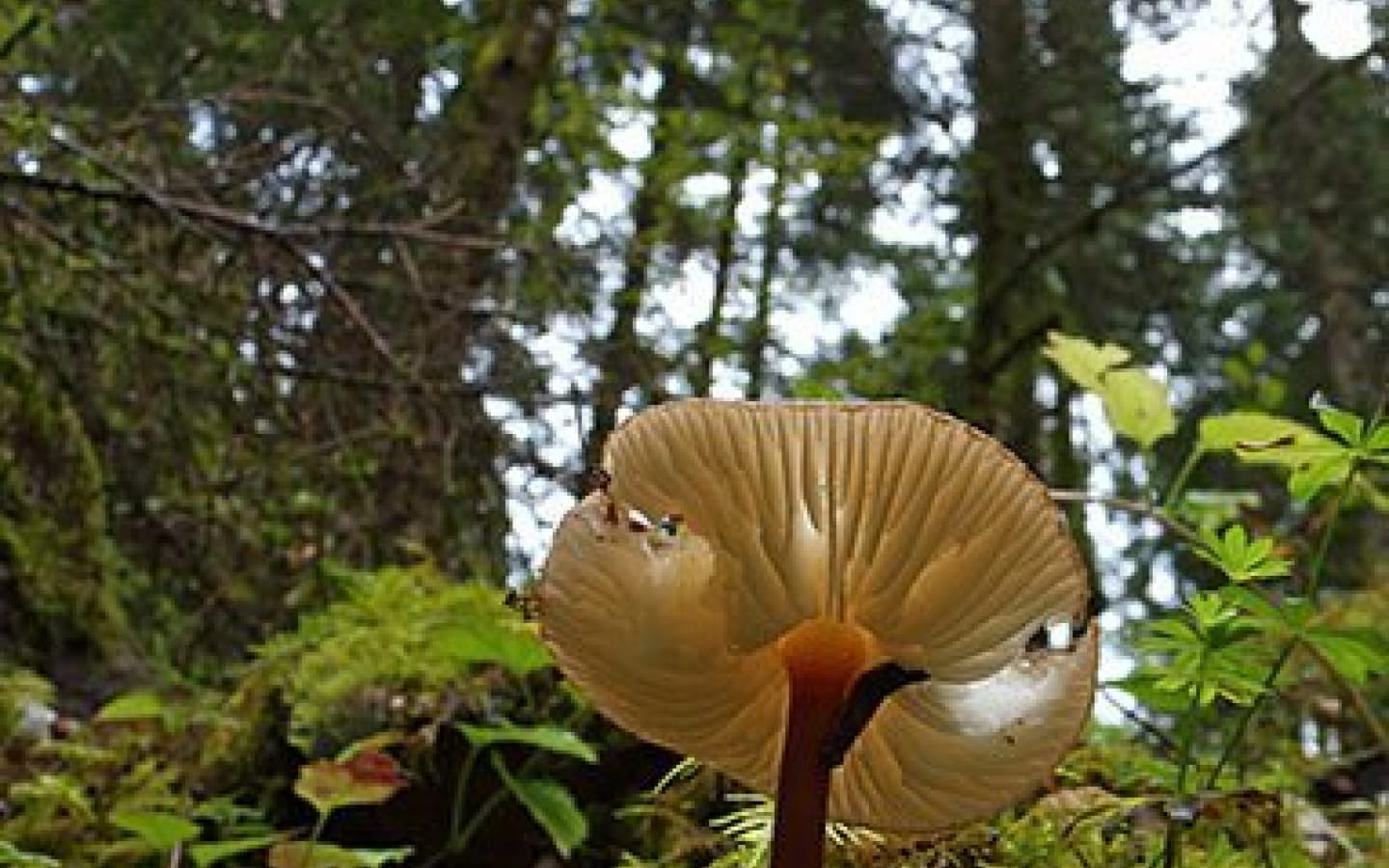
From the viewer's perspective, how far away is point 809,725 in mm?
1057

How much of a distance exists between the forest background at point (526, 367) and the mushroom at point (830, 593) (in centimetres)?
15

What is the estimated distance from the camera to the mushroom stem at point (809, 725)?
1029 mm

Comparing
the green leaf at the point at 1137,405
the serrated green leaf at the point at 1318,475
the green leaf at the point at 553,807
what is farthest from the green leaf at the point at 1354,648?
the green leaf at the point at 553,807

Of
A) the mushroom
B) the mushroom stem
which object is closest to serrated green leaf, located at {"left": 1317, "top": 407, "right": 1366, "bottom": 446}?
the mushroom

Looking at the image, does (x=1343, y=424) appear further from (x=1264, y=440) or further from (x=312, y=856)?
(x=312, y=856)

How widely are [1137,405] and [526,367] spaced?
169cm

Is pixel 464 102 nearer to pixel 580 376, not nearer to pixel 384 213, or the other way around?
pixel 384 213

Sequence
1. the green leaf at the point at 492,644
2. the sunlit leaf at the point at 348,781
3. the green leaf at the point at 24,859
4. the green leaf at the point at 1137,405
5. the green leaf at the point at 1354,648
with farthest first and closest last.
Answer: the green leaf at the point at 1137,405 < the green leaf at the point at 492,644 < the sunlit leaf at the point at 348,781 < the green leaf at the point at 24,859 < the green leaf at the point at 1354,648

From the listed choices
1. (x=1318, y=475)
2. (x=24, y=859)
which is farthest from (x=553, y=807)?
(x=1318, y=475)

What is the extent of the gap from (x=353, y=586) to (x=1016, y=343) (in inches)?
134

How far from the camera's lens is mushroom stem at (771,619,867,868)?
40.5 inches

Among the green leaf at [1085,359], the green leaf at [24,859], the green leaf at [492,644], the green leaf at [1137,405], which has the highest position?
the green leaf at [1085,359]

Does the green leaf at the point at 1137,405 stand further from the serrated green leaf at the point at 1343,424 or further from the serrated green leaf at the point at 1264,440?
the serrated green leaf at the point at 1343,424

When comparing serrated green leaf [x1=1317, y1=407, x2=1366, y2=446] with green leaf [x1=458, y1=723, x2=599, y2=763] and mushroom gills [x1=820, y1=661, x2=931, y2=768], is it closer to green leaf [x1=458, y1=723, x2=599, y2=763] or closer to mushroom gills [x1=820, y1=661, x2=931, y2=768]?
mushroom gills [x1=820, y1=661, x2=931, y2=768]
